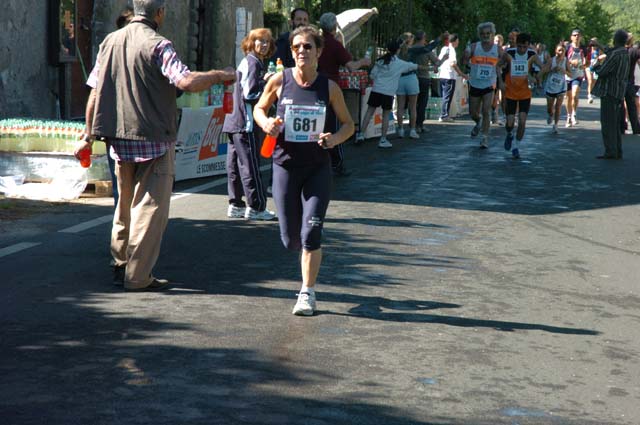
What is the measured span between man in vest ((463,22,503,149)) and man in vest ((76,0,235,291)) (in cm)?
1111

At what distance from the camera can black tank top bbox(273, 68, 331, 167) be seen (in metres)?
6.84

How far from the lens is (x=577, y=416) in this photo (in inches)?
194

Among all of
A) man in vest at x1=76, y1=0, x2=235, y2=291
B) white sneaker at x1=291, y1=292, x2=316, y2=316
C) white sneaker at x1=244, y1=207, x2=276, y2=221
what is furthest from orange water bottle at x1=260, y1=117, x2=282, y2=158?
white sneaker at x1=244, y1=207, x2=276, y2=221

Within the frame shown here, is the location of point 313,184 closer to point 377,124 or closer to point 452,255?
point 452,255

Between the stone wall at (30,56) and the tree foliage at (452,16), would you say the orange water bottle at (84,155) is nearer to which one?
the stone wall at (30,56)

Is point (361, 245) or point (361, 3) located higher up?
point (361, 3)

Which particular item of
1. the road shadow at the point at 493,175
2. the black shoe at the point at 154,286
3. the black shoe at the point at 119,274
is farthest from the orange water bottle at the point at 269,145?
the road shadow at the point at 493,175

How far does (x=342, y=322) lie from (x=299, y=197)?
888 millimetres

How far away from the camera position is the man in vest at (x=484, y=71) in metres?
17.8

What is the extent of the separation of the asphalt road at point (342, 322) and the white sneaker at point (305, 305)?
64mm

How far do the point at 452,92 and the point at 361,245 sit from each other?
1725 cm

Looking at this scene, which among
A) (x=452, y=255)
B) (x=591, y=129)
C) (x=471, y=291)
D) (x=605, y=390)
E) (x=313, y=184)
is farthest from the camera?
(x=591, y=129)

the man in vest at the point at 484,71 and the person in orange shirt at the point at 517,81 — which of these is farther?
the man in vest at the point at 484,71

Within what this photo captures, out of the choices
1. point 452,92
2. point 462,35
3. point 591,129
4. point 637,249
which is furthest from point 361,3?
point 637,249
